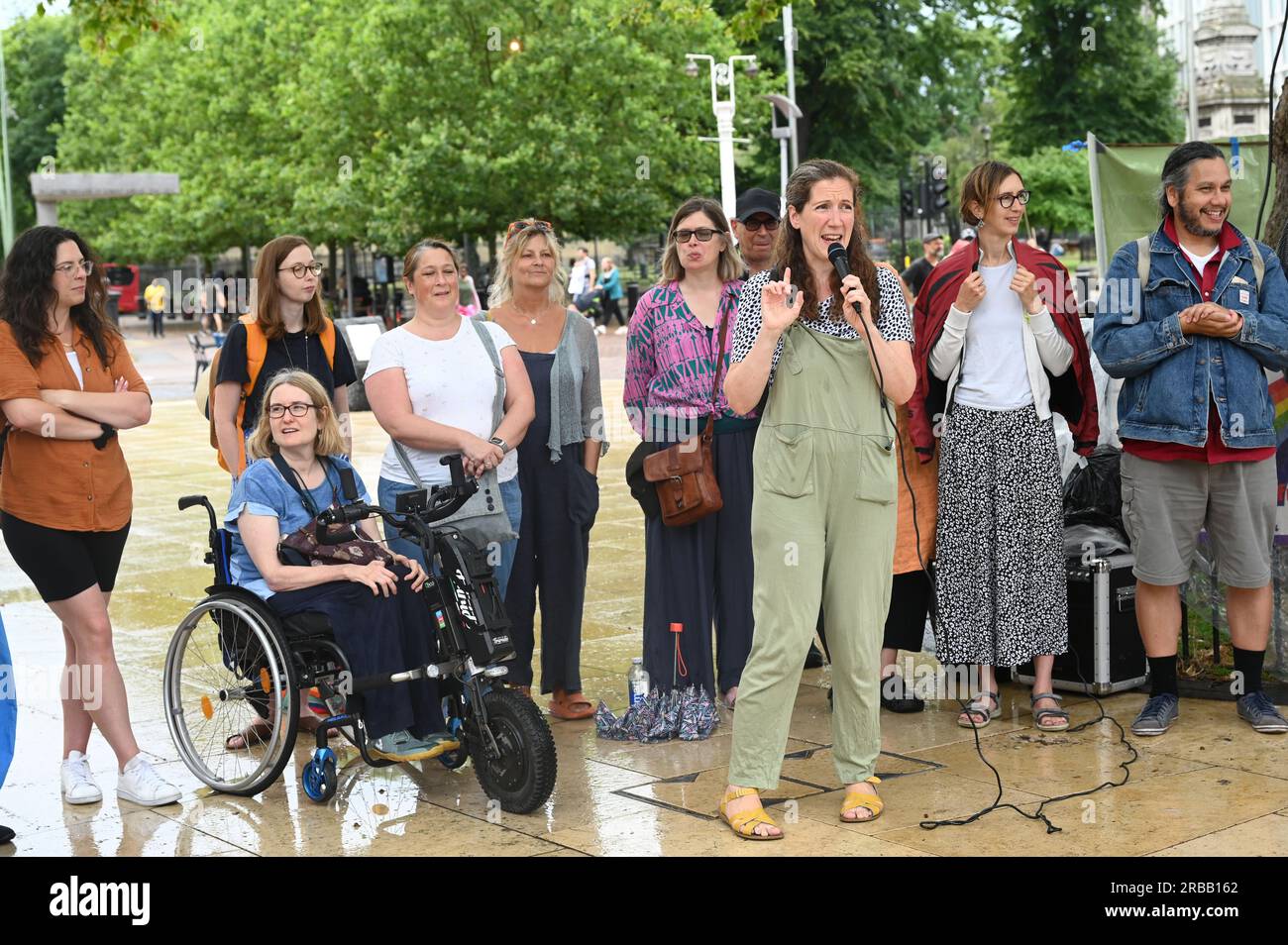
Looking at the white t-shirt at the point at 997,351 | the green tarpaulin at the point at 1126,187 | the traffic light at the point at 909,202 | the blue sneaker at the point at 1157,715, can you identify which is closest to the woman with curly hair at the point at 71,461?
the white t-shirt at the point at 997,351

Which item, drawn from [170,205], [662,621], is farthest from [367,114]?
[662,621]

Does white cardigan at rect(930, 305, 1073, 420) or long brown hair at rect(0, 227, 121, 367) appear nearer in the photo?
long brown hair at rect(0, 227, 121, 367)

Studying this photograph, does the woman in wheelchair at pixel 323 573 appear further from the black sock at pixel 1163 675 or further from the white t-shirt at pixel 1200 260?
the white t-shirt at pixel 1200 260

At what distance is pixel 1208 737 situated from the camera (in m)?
5.76

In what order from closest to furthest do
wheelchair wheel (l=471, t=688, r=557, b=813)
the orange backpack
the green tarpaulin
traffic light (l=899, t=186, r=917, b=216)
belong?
wheelchair wheel (l=471, t=688, r=557, b=813) < the orange backpack < the green tarpaulin < traffic light (l=899, t=186, r=917, b=216)

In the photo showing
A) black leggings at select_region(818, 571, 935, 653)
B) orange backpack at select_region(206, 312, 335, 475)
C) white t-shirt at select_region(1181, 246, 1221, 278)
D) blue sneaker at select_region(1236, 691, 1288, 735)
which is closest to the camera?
blue sneaker at select_region(1236, 691, 1288, 735)

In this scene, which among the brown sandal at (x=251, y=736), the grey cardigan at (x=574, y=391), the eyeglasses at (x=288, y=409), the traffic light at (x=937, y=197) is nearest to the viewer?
the eyeglasses at (x=288, y=409)

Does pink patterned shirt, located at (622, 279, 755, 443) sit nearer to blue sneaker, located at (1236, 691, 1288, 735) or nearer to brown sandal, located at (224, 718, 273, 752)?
brown sandal, located at (224, 718, 273, 752)

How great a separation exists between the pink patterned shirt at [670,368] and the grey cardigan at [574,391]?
0.88ft

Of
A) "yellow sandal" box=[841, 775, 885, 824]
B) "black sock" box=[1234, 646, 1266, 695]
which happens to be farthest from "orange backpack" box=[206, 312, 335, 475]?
"black sock" box=[1234, 646, 1266, 695]

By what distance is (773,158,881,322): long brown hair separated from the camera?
4.78 meters

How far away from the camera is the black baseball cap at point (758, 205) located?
250 inches

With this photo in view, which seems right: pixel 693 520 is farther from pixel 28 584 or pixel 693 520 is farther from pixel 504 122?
pixel 504 122

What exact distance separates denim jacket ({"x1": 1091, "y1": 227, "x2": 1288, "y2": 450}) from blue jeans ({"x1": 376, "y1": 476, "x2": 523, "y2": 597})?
2235 mm
